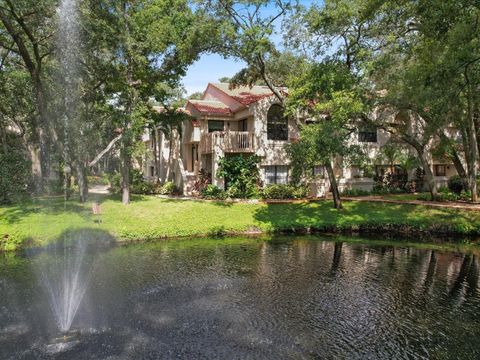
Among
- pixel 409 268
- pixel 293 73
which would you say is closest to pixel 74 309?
pixel 409 268

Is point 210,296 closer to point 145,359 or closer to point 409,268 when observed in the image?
point 145,359

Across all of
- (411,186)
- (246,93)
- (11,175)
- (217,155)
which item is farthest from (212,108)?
(411,186)

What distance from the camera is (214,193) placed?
1066 inches

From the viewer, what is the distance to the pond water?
8.36 meters

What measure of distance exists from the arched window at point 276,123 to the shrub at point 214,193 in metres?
5.88

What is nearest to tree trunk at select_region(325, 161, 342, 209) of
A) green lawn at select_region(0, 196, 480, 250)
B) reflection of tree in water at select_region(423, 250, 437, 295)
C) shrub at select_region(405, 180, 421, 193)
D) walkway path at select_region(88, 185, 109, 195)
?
green lawn at select_region(0, 196, 480, 250)

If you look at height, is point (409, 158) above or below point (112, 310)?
above

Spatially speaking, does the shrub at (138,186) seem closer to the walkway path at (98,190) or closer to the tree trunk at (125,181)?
the walkway path at (98,190)

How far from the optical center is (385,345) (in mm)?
8523

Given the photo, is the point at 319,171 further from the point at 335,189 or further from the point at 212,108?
the point at 212,108

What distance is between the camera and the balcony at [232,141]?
92.3 ft

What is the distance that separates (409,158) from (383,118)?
5.90m

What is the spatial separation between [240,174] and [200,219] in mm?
6774

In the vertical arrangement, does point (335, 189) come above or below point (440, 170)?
below
